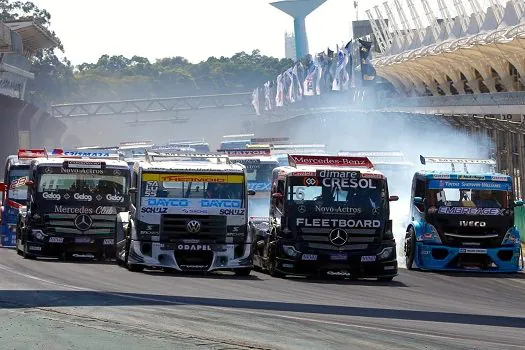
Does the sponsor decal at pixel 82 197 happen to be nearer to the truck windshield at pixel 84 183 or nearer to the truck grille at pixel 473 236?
the truck windshield at pixel 84 183

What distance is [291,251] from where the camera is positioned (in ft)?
78.8

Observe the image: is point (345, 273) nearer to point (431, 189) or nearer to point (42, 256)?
point (431, 189)

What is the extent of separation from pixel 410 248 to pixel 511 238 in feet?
6.90

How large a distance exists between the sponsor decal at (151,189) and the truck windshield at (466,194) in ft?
19.4

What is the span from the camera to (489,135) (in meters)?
46.5

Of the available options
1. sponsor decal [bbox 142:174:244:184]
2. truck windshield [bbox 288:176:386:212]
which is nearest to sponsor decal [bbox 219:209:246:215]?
sponsor decal [bbox 142:174:244:184]

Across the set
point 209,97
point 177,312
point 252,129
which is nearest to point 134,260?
point 177,312

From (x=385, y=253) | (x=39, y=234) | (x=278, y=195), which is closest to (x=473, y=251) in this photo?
(x=385, y=253)

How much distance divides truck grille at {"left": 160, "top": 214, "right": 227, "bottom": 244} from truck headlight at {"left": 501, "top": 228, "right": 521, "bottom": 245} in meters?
6.00

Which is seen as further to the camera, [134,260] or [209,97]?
[209,97]

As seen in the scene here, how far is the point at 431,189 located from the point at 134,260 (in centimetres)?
650

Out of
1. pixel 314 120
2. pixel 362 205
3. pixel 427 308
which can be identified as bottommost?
pixel 427 308

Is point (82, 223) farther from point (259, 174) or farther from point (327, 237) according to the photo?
point (259, 174)

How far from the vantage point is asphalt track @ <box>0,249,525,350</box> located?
13.2 meters
